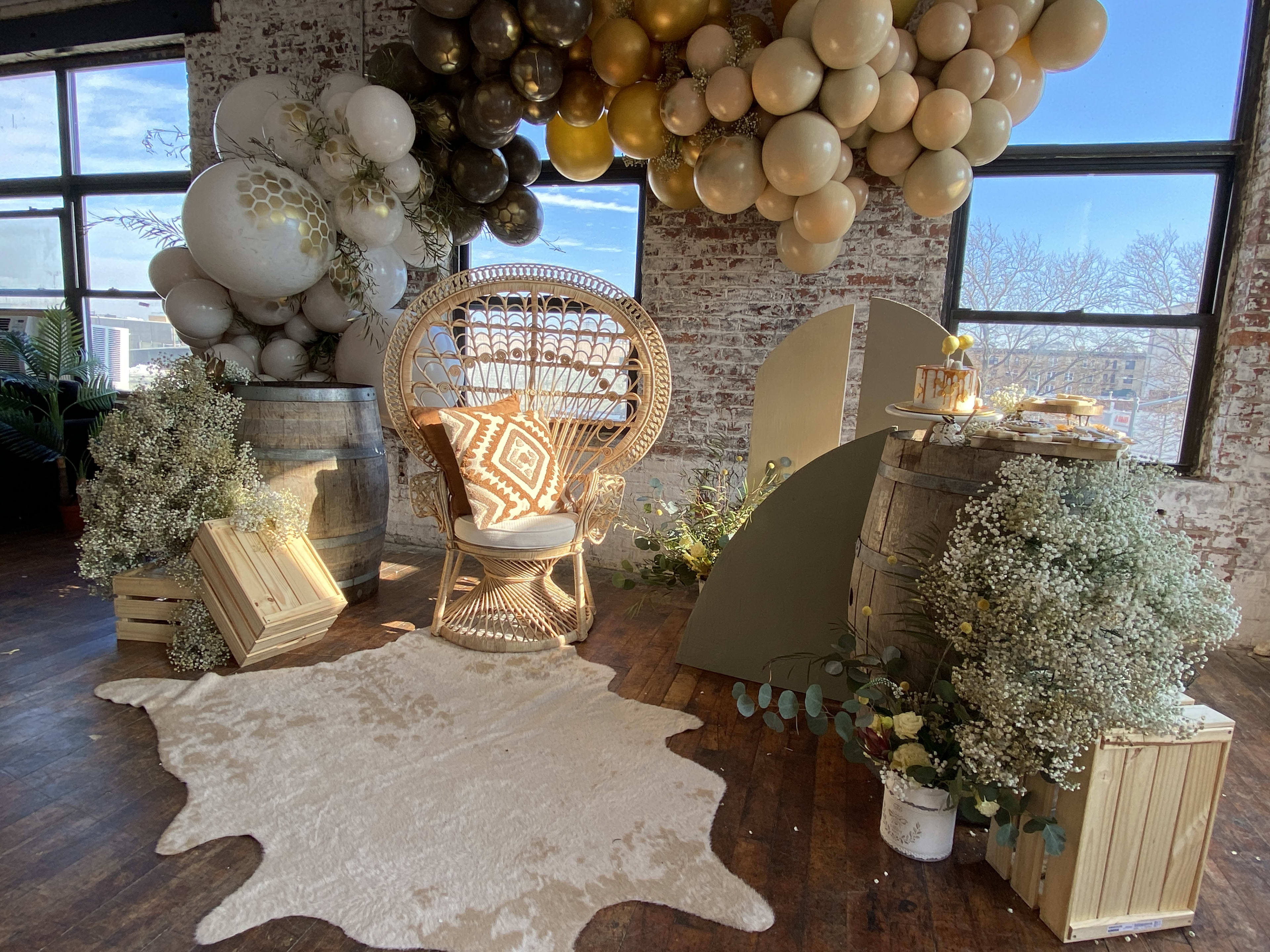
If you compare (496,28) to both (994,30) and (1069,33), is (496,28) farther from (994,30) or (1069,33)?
(1069,33)

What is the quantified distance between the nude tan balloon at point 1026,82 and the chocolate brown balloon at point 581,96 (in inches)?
58.8

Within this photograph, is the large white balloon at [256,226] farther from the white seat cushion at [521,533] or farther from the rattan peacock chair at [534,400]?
the white seat cushion at [521,533]

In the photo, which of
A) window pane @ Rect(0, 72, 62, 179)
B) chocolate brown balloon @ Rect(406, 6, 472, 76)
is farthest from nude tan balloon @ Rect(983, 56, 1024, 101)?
window pane @ Rect(0, 72, 62, 179)

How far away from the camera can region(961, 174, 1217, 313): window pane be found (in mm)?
2961

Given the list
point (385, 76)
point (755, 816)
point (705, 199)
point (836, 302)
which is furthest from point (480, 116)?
point (755, 816)

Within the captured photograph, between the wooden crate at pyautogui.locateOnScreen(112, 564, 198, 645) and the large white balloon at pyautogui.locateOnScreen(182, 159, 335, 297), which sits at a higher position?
the large white balloon at pyautogui.locateOnScreen(182, 159, 335, 297)

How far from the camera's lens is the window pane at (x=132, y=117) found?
4.39 metres

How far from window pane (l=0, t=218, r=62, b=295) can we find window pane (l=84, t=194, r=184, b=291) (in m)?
0.25

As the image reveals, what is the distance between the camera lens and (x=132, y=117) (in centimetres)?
449

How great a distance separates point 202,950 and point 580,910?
65 cm

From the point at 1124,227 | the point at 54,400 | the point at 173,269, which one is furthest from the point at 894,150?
the point at 54,400

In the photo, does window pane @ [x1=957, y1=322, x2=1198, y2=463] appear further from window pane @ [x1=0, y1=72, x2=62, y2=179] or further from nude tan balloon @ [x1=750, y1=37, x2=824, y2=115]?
window pane @ [x1=0, y1=72, x2=62, y2=179]

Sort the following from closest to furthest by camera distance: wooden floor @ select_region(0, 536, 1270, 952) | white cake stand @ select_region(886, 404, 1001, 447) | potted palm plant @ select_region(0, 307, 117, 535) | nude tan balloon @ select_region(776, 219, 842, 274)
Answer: wooden floor @ select_region(0, 536, 1270, 952)
white cake stand @ select_region(886, 404, 1001, 447)
nude tan balloon @ select_region(776, 219, 842, 274)
potted palm plant @ select_region(0, 307, 117, 535)

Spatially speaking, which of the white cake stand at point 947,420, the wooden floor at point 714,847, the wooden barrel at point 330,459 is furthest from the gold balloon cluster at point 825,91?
the wooden floor at point 714,847
